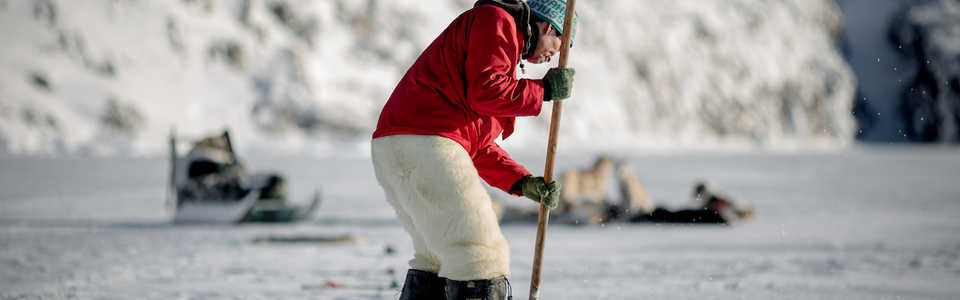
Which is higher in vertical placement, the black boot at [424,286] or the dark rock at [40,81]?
the dark rock at [40,81]

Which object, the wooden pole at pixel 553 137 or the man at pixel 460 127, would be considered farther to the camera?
the wooden pole at pixel 553 137

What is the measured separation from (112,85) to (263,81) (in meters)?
8.89

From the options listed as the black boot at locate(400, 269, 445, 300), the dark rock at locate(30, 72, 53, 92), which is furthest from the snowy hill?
the black boot at locate(400, 269, 445, 300)

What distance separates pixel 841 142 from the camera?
89875 mm

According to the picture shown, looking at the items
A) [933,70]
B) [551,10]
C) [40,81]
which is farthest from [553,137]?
[933,70]

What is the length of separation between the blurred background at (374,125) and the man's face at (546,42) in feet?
7.01

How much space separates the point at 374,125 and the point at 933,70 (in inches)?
4176

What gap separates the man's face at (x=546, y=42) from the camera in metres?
2.85

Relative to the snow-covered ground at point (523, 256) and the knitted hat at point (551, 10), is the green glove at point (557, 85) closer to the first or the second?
the knitted hat at point (551, 10)

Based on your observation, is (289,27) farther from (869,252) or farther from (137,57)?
(869,252)

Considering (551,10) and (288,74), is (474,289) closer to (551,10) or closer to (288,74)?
(551,10)

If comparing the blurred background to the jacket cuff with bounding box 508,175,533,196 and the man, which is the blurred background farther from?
the man

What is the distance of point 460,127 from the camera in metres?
Result: 2.72

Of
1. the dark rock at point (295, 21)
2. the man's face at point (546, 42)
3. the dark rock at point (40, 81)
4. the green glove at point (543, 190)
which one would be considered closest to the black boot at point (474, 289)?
the green glove at point (543, 190)
